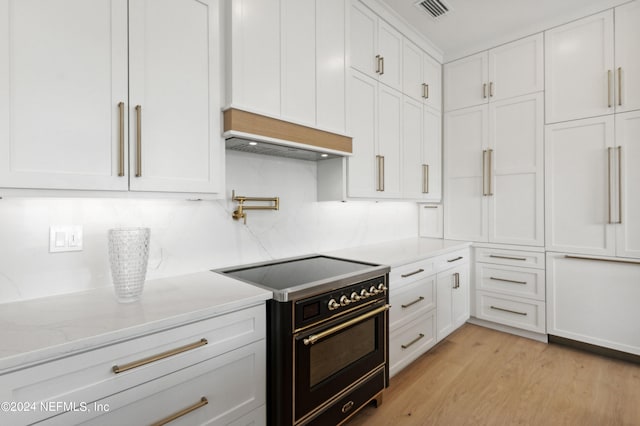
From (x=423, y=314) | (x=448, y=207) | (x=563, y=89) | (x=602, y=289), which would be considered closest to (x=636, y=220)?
(x=602, y=289)

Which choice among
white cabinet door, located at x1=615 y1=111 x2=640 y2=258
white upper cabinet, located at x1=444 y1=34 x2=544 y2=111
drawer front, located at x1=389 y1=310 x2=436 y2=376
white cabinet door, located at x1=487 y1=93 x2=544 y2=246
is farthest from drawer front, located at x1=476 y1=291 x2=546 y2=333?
white upper cabinet, located at x1=444 y1=34 x2=544 y2=111

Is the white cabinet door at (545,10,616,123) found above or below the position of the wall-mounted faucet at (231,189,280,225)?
above

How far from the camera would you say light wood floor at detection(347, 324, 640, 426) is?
1927 millimetres

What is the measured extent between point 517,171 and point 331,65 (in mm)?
2073

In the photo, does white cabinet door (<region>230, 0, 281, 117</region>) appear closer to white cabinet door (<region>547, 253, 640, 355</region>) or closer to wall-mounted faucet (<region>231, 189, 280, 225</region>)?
wall-mounted faucet (<region>231, 189, 280, 225</region>)

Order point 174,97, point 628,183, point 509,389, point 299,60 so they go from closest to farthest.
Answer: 1. point 174,97
2. point 299,60
3. point 509,389
4. point 628,183

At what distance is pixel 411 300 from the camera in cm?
235

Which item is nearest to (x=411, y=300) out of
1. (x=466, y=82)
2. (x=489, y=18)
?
(x=466, y=82)

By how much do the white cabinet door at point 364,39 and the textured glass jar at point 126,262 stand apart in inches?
72.6

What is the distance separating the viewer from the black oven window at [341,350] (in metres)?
1.57

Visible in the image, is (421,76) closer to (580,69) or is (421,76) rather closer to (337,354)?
(580,69)

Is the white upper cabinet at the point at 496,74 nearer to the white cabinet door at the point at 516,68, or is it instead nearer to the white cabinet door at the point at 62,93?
the white cabinet door at the point at 516,68

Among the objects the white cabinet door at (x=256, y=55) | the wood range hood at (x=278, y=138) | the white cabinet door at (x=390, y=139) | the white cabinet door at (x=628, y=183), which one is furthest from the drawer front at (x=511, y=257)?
the white cabinet door at (x=256, y=55)

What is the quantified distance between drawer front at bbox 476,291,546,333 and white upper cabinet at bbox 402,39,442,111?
2015 mm
